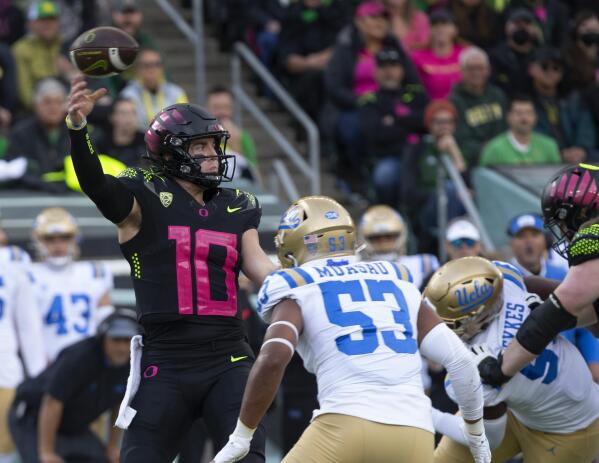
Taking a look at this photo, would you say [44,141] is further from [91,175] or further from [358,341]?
[358,341]

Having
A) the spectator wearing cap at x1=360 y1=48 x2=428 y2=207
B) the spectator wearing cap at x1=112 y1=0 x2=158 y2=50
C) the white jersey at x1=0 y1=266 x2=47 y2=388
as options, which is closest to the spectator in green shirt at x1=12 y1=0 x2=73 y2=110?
the spectator wearing cap at x1=112 y1=0 x2=158 y2=50

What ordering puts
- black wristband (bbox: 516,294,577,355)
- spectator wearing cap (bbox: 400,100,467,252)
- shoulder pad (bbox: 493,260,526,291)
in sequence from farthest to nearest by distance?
1. spectator wearing cap (bbox: 400,100,467,252)
2. shoulder pad (bbox: 493,260,526,291)
3. black wristband (bbox: 516,294,577,355)

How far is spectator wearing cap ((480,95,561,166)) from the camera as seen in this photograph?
36.8 ft

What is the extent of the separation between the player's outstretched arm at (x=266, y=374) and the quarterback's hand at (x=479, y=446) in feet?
3.06

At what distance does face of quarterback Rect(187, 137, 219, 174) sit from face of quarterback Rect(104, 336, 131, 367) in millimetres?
3262

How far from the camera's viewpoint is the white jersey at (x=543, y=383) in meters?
A: 6.10

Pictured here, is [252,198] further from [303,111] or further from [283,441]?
[303,111]

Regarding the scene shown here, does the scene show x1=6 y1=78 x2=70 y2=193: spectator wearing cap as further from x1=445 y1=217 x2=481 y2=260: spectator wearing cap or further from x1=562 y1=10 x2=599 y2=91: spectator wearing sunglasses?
x1=562 y1=10 x2=599 y2=91: spectator wearing sunglasses

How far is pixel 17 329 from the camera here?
9.61m

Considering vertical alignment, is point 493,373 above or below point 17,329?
above

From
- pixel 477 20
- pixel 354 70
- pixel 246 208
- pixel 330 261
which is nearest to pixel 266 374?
pixel 330 261

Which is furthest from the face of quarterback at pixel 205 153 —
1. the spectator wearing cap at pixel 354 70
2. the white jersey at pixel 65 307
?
the spectator wearing cap at pixel 354 70

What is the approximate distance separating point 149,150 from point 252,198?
19.1 inches

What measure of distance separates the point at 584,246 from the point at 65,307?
494 cm
